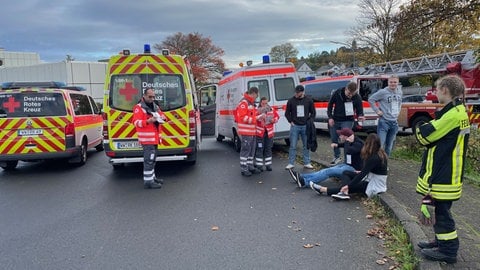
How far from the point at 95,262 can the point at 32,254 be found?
2.68 feet

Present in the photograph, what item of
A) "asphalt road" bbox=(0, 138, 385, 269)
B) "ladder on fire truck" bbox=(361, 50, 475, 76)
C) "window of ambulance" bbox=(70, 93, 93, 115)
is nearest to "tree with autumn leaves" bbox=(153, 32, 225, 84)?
"ladder on fire truck" bbox=(361, 50, 475, 76)

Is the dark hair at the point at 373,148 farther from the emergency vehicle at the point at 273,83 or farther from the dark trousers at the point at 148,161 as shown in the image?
the emergency vehicle at the point at 273,83

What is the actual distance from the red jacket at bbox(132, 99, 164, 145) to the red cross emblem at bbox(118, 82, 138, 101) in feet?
3.85

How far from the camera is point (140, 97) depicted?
8.27m

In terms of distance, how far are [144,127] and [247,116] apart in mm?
2011

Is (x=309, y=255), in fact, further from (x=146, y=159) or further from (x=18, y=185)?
(x=18, y=185)

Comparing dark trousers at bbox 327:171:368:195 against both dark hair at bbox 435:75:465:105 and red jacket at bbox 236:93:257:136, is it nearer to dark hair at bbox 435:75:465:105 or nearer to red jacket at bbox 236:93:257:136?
red jacket at bbox 236:93:257:136

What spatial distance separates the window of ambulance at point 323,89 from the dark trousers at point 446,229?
11471 mm

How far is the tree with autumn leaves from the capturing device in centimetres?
5153

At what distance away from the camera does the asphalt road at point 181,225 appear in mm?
4070

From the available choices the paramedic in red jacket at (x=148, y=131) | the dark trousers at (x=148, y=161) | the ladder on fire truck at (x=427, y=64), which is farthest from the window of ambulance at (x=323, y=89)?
the dark trousers at (x=148, y=161)

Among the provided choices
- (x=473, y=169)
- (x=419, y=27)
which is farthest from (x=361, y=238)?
(x=419, y=27)

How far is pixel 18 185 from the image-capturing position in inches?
309

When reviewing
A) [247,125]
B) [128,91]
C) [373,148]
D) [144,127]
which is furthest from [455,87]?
[128,91]
